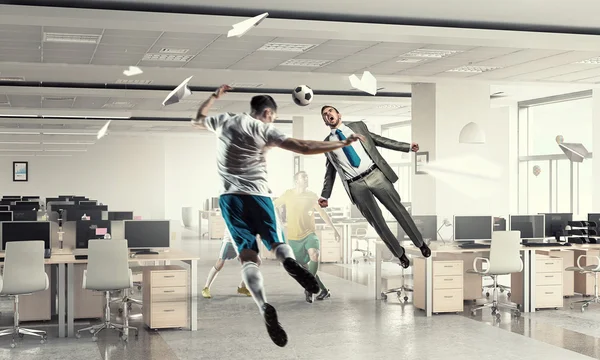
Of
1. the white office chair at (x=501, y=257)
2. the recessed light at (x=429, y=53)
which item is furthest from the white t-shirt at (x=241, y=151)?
the white office chair at (x=501, y=257)

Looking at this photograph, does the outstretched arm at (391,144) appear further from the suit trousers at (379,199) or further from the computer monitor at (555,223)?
the computer monitor at (555,223)

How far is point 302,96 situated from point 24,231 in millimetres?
10197

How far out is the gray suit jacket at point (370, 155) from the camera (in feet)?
6.78

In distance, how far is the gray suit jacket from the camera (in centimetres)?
207

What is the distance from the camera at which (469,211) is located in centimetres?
1727

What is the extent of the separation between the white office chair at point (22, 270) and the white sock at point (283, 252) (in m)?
9.31

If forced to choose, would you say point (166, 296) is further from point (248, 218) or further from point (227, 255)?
point (248, 218)

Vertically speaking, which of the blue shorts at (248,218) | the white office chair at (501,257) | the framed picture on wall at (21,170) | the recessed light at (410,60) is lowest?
the white office chair at (501,257)

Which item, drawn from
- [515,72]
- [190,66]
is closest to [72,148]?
[190,66]

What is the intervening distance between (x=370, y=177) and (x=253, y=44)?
10156 millimetres

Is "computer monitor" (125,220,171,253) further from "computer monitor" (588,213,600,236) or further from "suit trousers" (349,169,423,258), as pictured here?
"suit trousers" (349,169,423,258)

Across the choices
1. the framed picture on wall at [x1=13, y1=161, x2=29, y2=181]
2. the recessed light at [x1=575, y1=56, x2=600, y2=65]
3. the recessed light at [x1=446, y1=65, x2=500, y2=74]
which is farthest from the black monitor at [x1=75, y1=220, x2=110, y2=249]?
the framed picture on wall at [x1=13, y1=161, x2=29, y2=181]

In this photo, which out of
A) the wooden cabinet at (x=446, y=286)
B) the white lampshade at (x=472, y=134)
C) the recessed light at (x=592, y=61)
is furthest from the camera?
the recessed light at (x=592, y=61)

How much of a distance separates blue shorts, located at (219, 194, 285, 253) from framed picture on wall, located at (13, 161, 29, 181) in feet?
110
